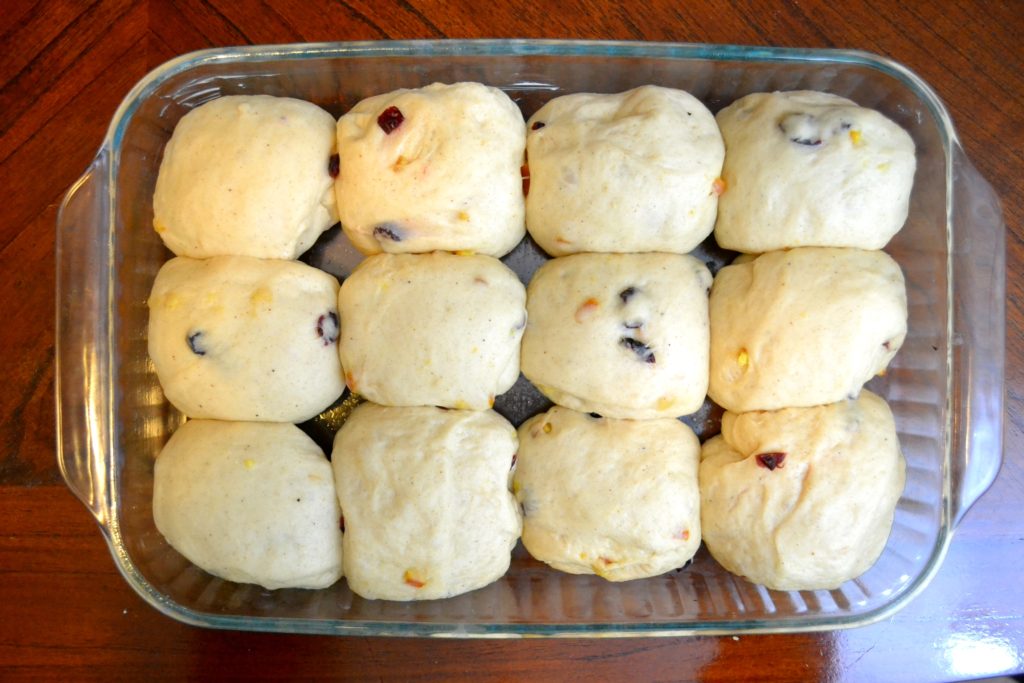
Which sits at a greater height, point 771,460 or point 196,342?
point 196,342

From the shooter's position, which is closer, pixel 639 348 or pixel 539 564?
pixel 639 348

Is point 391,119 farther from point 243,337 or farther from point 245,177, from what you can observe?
point 243,337

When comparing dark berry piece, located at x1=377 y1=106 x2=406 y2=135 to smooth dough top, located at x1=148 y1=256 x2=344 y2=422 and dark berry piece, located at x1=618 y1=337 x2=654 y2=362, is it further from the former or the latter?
dark berry piece, located at x1=618 y1=337 x2=654 y2=362

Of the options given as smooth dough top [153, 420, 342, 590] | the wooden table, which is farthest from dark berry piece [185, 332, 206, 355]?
the wooden table

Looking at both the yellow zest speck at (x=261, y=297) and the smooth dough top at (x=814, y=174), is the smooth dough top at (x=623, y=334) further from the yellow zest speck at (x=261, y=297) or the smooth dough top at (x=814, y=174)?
the yellow zest speck at (x=261, y=297)

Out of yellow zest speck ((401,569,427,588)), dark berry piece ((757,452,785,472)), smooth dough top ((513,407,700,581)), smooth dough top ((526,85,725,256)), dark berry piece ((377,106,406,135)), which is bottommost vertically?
yellow zest speck ((401,569,427,588))

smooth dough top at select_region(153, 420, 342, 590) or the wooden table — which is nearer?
smooth dough top at select_region(153, 420, 342, 590)

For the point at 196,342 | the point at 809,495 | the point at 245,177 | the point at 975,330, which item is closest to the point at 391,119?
the point at 245,177

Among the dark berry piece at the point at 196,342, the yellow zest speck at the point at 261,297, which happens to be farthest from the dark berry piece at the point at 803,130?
the dark berry piece at the point at 196,342
